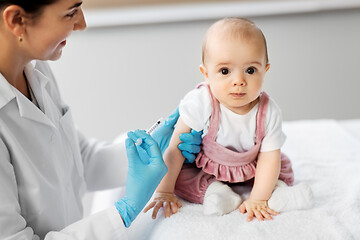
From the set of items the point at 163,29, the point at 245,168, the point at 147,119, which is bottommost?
the point at 147,119

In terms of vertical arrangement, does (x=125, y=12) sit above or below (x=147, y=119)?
above

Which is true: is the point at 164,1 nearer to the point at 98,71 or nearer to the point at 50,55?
the point at 98,71

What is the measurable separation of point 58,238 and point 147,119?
1689 millimetres

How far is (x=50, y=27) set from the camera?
103 cm

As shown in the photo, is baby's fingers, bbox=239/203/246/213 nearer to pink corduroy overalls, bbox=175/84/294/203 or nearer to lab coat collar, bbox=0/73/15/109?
pink corduroy overalls, bbox=175/84/294/203

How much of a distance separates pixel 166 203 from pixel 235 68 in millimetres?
415

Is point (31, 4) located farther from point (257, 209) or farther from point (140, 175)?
point (257, 209)

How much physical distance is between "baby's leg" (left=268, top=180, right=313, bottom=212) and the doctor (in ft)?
0.81

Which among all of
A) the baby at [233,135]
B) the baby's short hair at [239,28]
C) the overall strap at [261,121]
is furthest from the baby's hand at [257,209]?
the baby's short hair at [239,28]

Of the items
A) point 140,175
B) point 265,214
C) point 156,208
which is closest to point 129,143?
point 140,175

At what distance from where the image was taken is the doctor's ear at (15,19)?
37.6 inches

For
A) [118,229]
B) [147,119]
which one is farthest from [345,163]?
[147,119]

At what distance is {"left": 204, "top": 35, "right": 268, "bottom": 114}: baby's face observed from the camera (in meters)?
1.06

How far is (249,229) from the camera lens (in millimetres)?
1052
